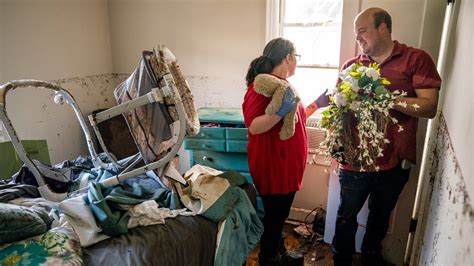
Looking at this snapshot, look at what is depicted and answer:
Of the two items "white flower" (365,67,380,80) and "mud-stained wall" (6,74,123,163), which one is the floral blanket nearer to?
"white flower" (365,67,380,80)

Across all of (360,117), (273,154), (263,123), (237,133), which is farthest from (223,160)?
(360,117)

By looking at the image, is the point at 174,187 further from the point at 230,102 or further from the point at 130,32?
the point at 130,32

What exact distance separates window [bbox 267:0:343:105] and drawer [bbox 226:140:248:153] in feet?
2.42

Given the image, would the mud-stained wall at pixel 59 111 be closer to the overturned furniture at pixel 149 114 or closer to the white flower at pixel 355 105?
the overturned furniture at pixel 149 114

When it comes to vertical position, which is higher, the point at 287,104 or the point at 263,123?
the point at 287,104

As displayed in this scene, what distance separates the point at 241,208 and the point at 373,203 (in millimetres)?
838

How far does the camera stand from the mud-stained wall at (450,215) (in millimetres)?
790

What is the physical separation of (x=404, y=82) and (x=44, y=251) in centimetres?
181

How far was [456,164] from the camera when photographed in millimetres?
1061

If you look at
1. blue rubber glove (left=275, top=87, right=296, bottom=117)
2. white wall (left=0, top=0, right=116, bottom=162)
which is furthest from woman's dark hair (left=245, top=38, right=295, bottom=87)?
white wall (left=0, top=0, right=116, bottom=162)

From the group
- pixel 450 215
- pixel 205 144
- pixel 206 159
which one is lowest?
pixel 206 159

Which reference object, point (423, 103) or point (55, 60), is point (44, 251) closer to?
point (423, 103)

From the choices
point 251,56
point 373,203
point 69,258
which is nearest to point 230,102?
point 251,56

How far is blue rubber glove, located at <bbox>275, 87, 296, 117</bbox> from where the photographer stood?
1.63 metres
